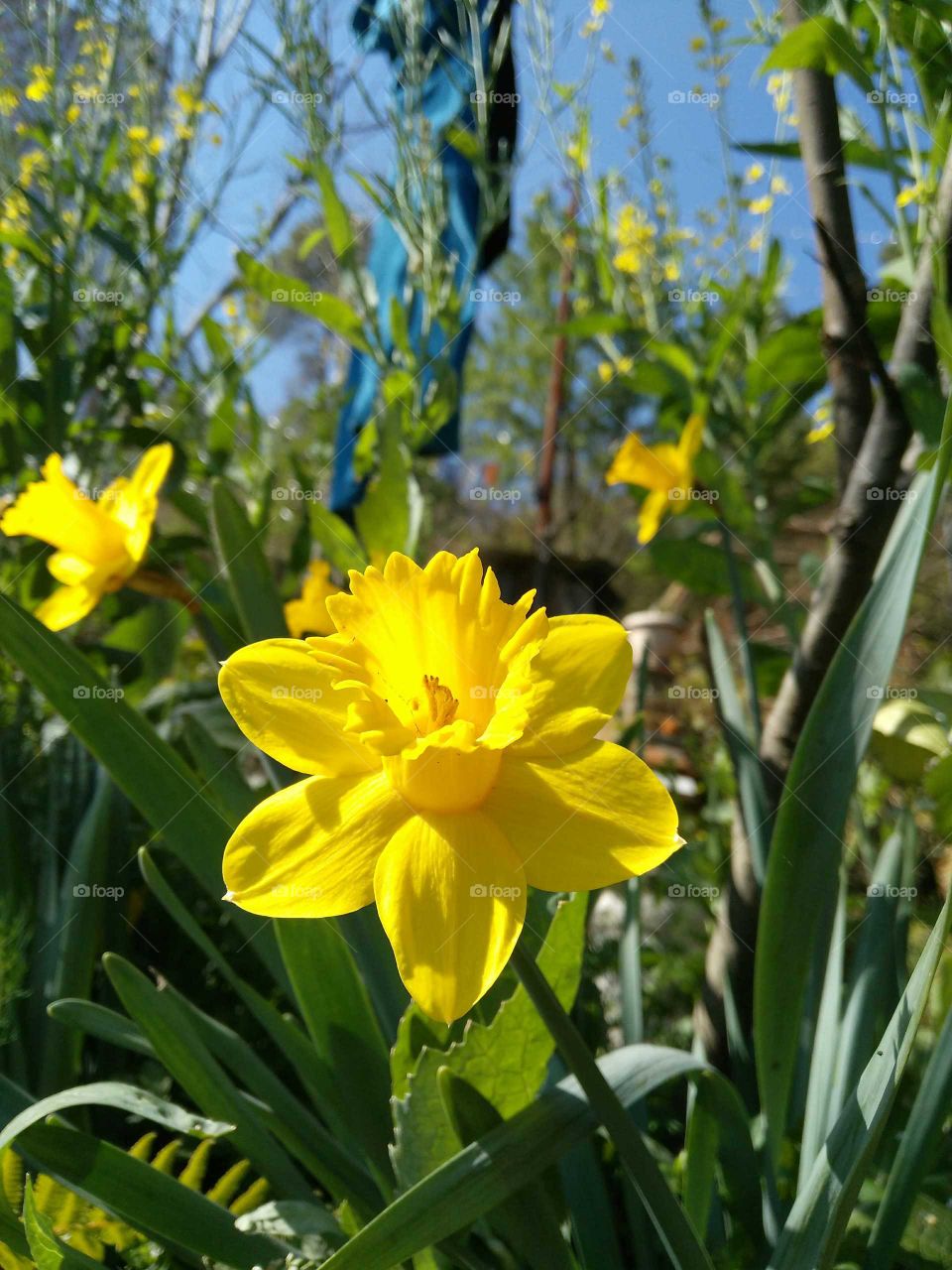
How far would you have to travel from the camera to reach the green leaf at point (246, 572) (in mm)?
691

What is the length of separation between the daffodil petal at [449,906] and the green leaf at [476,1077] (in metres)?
0.10

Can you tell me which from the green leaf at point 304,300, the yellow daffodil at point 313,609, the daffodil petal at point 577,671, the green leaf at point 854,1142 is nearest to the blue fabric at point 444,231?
the green leaf at point 304,300

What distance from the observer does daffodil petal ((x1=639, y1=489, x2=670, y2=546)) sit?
1.13 metres

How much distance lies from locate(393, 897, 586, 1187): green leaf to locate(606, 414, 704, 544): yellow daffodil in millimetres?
691

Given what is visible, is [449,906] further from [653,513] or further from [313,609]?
[653,513]

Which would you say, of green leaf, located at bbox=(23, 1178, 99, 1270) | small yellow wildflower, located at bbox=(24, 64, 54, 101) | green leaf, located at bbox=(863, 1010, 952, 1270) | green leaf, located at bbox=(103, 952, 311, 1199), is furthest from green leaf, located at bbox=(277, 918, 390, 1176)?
small yellow wildflower, located at bbox=(24, 64, 54, 101)

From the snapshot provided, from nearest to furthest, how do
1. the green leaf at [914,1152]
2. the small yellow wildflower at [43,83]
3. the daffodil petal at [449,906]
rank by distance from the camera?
the daffodil petal at [449,906] → the green leaf at [914,1152] → the small yellow wildflower at [43,83]

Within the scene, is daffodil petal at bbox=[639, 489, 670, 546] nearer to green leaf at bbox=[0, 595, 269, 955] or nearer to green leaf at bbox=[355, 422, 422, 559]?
green leaf at bbox=[355, 422, 422, 559]

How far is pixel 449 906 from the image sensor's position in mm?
385

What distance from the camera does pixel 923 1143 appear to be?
0.49 m

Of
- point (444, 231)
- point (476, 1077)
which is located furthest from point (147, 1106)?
point (444, 231)

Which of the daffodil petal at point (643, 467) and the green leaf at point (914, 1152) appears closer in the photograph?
the green leaf at point (914, 1152)

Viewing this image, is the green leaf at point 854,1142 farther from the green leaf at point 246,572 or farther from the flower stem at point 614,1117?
the green leaf at point 246,572

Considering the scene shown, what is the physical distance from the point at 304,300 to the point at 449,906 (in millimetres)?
860
